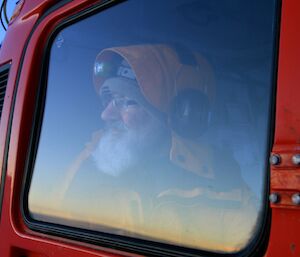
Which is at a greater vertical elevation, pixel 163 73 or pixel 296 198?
pixel 163 73

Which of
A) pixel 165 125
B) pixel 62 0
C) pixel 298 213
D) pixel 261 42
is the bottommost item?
pixel 298 213

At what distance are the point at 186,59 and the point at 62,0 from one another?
0.83 meters

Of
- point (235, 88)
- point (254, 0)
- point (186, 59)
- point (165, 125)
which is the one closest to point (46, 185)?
point (165, 125)

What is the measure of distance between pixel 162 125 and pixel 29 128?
80cm

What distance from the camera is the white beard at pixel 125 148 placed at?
1.48 meters

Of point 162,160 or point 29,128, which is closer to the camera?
point 162,160

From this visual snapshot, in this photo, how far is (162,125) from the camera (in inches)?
57.2

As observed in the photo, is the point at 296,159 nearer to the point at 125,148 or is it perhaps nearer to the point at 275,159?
the point at 275,159

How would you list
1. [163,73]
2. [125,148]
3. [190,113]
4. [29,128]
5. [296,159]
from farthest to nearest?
[29,128] → [125,148] → [163,73] → [190,113] → [296,159]

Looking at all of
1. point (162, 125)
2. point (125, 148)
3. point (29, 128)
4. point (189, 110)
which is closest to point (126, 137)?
point (125, 148)

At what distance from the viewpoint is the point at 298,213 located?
1.03m

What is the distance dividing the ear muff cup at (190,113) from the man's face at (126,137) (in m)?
0.06

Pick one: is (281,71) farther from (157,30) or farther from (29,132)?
(29,132)

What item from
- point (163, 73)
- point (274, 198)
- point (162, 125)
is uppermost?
point (163, 73)
